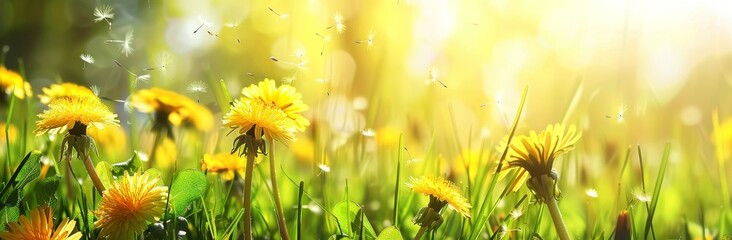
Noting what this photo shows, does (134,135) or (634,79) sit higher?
(634,79)

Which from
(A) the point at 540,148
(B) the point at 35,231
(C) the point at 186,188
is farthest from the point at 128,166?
(A) the point at 540,148

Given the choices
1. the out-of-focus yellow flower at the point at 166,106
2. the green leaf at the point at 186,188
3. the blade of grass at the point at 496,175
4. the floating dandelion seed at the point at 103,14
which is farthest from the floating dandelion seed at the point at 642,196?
the out-of-focus yellow flower at the point at 166,106

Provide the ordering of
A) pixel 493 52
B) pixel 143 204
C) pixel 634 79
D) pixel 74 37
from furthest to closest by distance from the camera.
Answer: pixel 74 37 → pixel 493 52 → pixel 634 79 → pixel 143 204

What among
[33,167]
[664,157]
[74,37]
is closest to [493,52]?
[664,157]

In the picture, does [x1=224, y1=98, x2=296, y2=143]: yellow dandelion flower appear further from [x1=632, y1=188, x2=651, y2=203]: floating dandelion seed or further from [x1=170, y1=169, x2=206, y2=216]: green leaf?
[x1=632, y1=188, x2=651, y2=203]: floating dandelion seed

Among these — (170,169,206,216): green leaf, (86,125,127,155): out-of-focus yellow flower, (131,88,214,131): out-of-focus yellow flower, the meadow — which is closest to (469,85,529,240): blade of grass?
the meadow

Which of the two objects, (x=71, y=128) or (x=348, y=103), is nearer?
(x=71, y=128)

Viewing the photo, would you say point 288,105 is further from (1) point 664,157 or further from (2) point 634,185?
(2) point 634,185

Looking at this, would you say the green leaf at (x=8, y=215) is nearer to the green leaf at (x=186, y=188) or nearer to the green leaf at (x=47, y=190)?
the green leaf at (x=47, y=190)

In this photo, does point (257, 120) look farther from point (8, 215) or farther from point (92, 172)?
point (8, 215)
